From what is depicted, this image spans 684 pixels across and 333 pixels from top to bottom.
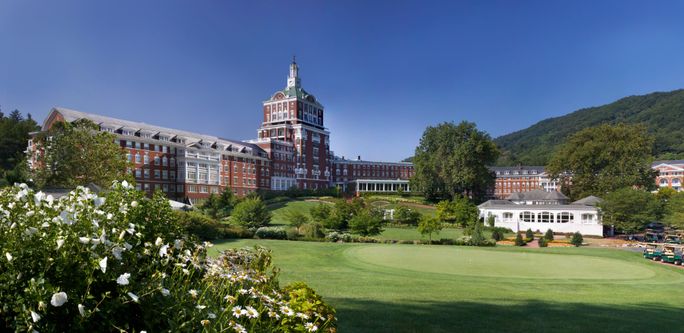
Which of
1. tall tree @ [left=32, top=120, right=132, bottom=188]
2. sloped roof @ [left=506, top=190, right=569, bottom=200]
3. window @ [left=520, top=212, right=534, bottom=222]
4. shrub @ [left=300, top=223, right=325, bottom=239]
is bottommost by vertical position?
window @ [left=520, top=212, right=534, bottom=222]

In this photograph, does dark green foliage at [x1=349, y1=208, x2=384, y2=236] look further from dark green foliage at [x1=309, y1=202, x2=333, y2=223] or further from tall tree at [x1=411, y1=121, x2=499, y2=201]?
tall tree at [x1=411, y1=121, x2=499, y2=201]

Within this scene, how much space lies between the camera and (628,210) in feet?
159

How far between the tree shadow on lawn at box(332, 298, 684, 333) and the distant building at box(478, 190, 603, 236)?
40.2m

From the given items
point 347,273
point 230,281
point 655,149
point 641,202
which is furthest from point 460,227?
point 655,149

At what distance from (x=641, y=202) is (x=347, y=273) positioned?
4480cm

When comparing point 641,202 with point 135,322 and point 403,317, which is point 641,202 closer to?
point 403,317

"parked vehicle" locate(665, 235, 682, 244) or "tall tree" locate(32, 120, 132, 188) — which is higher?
"tall tree" locate(32, 120, 132, 188)

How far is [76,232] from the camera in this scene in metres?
3.75

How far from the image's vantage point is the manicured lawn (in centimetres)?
994

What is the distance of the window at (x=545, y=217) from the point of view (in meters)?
53.6

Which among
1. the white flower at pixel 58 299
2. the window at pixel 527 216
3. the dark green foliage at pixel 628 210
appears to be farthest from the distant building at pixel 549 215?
the white flower at pixel 58 299

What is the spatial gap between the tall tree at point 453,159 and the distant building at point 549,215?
1744 cm

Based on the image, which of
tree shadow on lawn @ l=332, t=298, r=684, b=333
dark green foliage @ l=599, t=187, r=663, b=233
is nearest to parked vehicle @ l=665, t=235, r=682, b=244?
dark green foliage @ l=599, t=187, r=663, b=233

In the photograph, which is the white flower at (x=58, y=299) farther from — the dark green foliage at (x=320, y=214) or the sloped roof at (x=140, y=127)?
the sloped roof at (x=140, y=127)
